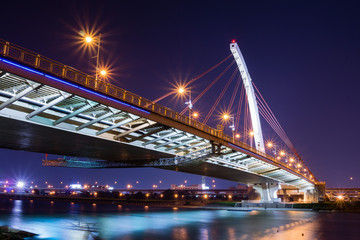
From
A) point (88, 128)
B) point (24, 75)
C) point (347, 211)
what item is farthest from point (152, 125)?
point (347, 211)

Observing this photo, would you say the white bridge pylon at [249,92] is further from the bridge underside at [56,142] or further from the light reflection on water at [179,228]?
the light reflection on water at [179,228]

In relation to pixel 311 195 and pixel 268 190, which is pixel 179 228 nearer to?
pixel 268 190

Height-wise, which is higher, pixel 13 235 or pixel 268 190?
pixel 268 190

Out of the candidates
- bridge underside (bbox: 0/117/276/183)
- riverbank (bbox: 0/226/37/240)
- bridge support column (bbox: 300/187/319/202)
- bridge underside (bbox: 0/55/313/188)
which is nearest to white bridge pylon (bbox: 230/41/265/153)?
bridge underside (bbox: 0/55/313/188)

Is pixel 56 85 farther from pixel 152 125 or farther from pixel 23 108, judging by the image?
pixel 152 125

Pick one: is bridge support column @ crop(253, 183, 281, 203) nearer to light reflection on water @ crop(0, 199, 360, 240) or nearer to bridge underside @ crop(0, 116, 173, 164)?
light reflection on water @ crop(0, 199, 360, 240)

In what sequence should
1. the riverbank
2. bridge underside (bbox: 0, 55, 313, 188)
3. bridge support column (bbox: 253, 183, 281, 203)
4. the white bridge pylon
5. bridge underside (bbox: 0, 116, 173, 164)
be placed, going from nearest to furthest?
the riverbank → bridge underside (bbox: 0, 55, 313, 188) → bridge underside (bbox: 0, 116, 173, 164) → the white bridge pylon → bridge support column (bbox: 253, 183, 281, 203)

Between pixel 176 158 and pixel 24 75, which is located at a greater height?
pixel 24 75

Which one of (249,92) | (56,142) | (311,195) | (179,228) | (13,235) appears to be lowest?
(179,228)

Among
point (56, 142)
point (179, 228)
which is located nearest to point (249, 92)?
point (56, 142)

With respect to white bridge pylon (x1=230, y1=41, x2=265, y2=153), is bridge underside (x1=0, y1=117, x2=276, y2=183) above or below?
below

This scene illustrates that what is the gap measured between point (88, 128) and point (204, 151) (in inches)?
724

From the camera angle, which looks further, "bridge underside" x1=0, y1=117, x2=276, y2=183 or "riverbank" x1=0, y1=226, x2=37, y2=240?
"bridge underside" x1=0, y1=117, x2=276, y2=183

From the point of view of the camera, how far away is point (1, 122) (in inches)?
915
